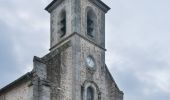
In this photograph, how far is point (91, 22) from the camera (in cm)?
3378

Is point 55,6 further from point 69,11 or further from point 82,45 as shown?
point 82,45

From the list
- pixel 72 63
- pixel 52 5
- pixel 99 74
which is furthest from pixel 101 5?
pixel 72 63

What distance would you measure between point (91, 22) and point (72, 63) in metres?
5.21

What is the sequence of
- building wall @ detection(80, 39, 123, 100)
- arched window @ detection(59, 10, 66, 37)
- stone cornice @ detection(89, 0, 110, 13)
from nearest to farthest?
building wall @ detection(80, 39, 123, 100) < arched window @ detection(59, 10, 66, 37) < stone cornice @ detection(89, 0, 110, 13)

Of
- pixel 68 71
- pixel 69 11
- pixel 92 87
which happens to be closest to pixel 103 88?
pixel 92 87

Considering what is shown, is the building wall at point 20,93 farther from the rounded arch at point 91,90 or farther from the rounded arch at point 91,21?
the rounded arch at point 91,21

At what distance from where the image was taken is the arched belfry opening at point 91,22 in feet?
109

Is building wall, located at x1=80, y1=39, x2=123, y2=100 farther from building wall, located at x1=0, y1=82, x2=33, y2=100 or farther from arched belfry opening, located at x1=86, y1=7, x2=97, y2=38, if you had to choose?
building wall, located at x1=0, y1=82, x2=33, y2=100

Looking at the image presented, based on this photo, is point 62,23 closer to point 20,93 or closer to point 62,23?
point 62,23

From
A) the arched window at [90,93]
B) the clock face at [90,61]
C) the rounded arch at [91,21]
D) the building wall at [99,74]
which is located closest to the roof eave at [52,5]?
the rounded arch at [91,21]

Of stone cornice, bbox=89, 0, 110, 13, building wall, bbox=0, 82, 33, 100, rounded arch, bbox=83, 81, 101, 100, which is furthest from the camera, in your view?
stone cornice, bbox=89, 0, 110, 13

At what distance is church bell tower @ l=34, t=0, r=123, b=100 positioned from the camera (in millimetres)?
28719

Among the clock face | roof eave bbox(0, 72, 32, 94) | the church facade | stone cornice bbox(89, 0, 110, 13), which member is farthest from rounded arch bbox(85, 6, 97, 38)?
roof eave bbox(0, 72, 32, 94)

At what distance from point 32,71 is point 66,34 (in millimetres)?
5898
